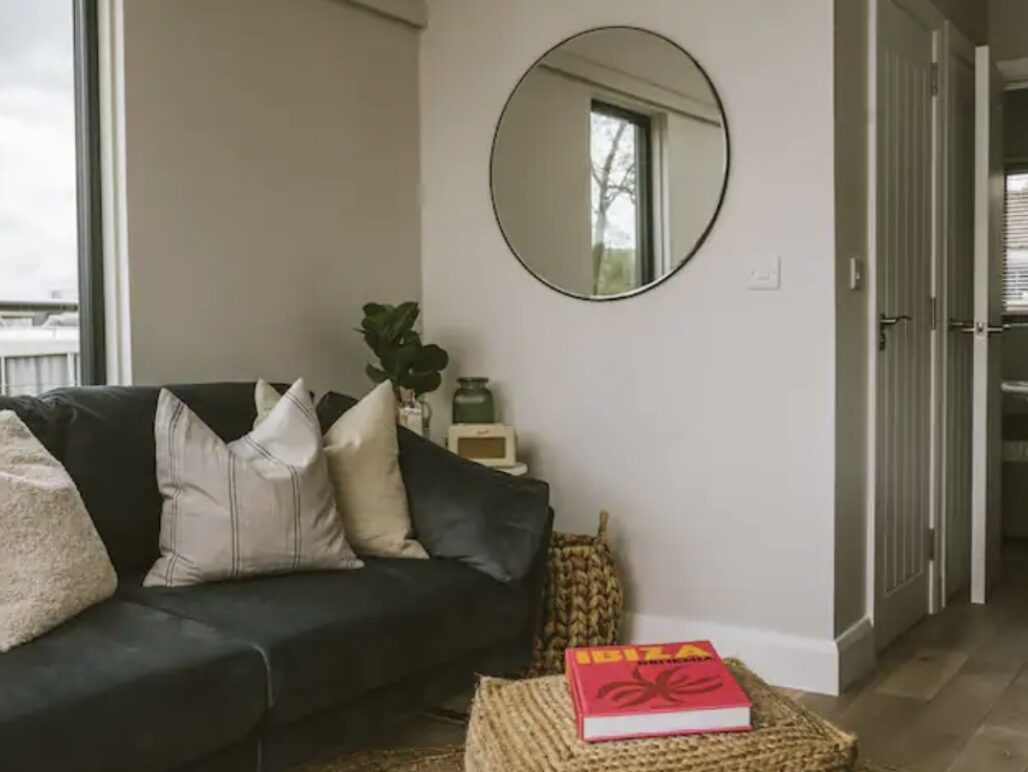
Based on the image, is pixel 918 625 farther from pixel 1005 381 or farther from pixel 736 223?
pixel 1005 381

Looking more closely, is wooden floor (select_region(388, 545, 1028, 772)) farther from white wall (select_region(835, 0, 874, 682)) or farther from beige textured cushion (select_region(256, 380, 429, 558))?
beige textured cushion (select_region(256, 380, 429, 558))

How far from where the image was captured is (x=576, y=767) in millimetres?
1650

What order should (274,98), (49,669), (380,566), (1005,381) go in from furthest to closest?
(1005,381), (274,98), (380,566), (49,669)

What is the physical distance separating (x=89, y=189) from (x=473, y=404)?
1.32 m

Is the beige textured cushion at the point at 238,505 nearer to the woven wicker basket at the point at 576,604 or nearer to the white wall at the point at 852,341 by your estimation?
the woven wicker basket at the point at 576,604

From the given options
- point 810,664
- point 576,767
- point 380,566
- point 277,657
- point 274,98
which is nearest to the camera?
point 576,767

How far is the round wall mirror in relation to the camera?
3.31m

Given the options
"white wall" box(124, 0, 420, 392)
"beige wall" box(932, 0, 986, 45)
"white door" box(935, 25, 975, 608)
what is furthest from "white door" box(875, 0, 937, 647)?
"white wall" box(124, 0, 420, 392)

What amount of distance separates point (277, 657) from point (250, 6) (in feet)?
6.72

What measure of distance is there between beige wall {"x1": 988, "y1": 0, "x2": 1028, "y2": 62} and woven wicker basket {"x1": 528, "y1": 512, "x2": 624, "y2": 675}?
3002mm

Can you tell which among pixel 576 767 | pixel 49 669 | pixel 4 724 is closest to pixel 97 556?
pixel 49 669

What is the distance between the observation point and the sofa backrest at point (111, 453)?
8.10ft

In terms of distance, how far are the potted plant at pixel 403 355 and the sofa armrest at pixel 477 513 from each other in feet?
1.55

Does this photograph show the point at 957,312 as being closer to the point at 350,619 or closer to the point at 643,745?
the point at 350,619
